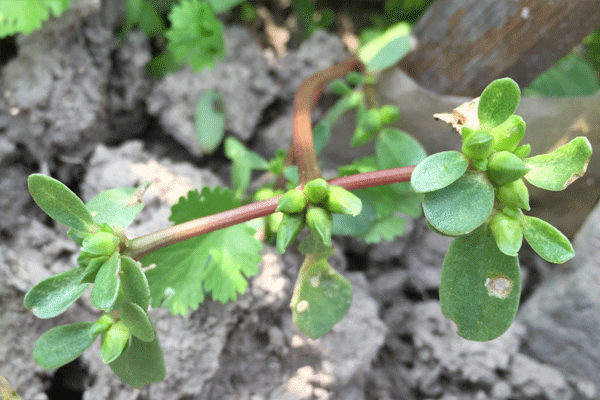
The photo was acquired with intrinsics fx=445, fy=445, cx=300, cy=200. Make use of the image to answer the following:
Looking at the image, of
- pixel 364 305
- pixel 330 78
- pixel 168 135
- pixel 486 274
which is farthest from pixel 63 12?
pixel 486 274

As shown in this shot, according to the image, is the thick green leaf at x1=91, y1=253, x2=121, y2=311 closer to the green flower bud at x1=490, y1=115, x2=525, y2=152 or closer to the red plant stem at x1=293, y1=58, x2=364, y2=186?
the red plant stem at x1=293, y1=58, x2=364, y2=186

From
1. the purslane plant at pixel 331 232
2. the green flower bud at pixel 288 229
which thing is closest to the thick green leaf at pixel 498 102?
the purslane plant at pixel 331 232

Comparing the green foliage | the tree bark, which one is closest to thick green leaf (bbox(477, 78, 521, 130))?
the tree bark

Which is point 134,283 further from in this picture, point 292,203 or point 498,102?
point 498,102

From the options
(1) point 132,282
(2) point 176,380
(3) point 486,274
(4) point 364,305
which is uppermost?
(1) point 132,282

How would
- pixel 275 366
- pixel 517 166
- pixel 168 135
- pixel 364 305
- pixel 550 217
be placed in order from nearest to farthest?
pixel 517 166, pixel 275 366, pixel 364 305, pixel 550 217, pixel 168 135

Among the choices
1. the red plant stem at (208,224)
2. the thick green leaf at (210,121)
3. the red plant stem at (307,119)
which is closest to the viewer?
the red plant stem at (208,224)

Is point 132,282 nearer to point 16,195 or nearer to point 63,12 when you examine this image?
point 16,195

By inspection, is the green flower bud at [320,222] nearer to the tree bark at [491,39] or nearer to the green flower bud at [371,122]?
the green flower bud at [371,122]
